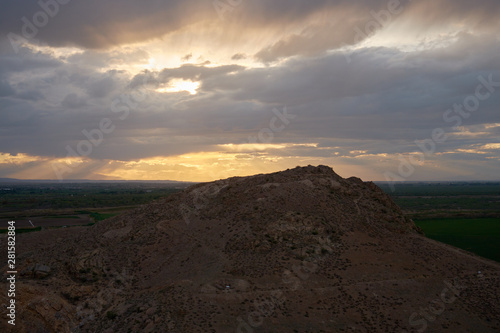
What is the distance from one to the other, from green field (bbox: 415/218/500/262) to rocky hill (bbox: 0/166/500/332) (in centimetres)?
1408

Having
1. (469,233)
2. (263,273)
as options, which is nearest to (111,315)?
(263,273)

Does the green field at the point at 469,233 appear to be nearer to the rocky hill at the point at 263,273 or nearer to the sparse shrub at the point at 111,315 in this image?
the rocky hill at the point at 263,273

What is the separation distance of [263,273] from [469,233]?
41263 millimetres

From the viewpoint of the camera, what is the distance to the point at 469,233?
49.7 meters

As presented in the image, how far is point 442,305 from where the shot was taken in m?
20.0

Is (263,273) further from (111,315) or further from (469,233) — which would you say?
(469,233)

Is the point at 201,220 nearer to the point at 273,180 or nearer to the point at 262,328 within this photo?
the point at 273,180

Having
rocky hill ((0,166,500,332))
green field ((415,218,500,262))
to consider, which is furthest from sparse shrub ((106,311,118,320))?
green field ((415,218,500,262))

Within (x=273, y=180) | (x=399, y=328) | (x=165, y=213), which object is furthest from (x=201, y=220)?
(x=399, y=328)

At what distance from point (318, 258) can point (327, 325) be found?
5.63 m

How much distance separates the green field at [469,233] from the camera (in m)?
38.2

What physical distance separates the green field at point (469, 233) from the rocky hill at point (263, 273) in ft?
46.2

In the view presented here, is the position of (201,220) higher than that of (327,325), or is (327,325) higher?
(201,220)

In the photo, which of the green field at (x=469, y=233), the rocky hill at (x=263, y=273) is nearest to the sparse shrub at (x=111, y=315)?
the rocky hill at (x=263, y=273)
